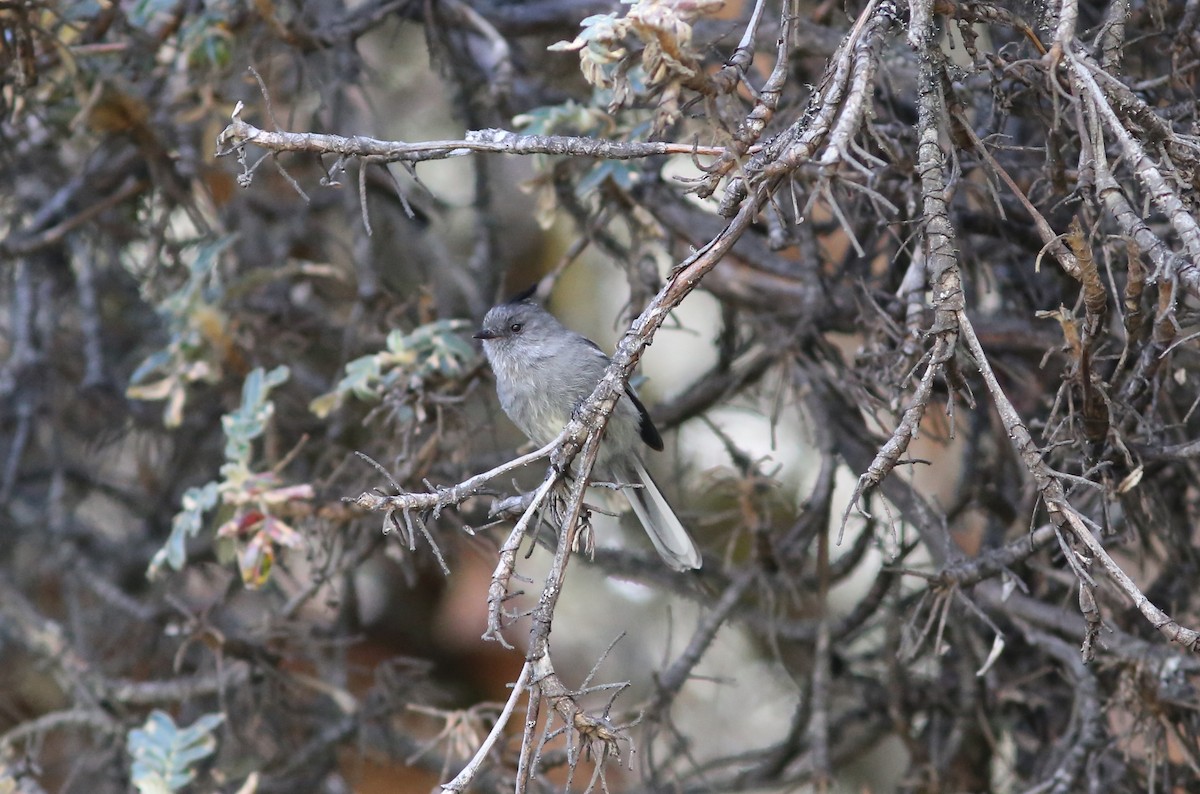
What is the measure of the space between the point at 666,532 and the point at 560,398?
0.52 metres

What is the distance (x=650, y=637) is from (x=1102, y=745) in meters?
2.85

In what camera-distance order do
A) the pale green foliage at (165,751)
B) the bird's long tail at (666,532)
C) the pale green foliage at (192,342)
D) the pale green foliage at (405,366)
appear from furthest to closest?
the pale green foliage at (192,342), the bird's long tail at (666,532), the pale green foliage at (405,366), the pale green foliage at (165,751)

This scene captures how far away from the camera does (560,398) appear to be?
11.5 ft

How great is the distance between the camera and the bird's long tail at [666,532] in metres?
3.36

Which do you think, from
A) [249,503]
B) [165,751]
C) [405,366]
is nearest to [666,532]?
[405,366]

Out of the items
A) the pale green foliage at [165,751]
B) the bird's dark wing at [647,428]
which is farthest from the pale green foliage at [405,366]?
the pale green foliage at [165,751]

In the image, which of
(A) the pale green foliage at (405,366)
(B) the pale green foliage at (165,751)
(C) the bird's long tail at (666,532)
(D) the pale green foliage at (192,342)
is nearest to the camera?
(B) the pale green foliage at (165,751)

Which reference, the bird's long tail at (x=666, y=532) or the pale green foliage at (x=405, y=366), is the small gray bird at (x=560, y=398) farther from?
the pale green foliage at (x=405, y=366)

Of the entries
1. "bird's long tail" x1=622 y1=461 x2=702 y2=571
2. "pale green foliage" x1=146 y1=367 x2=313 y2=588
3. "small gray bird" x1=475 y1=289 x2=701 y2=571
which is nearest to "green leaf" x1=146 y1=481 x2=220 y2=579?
"pale green foliage" x1=146 y1=367 x2=313 y2=588

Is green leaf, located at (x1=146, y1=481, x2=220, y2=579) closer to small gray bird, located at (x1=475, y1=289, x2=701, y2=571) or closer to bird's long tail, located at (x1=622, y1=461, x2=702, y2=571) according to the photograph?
small gray bird, located at (x1=475, y1=289, x2=701, y2=571)

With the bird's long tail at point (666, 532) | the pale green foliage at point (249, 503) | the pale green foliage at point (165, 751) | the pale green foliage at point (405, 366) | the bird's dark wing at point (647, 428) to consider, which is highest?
the pale green foliage at point (405, 366)

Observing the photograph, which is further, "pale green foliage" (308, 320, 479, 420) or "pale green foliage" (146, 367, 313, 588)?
"pale green foliage" (308, 320, 479, 420)

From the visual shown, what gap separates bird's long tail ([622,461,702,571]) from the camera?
11.0ft

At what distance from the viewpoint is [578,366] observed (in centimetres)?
363
